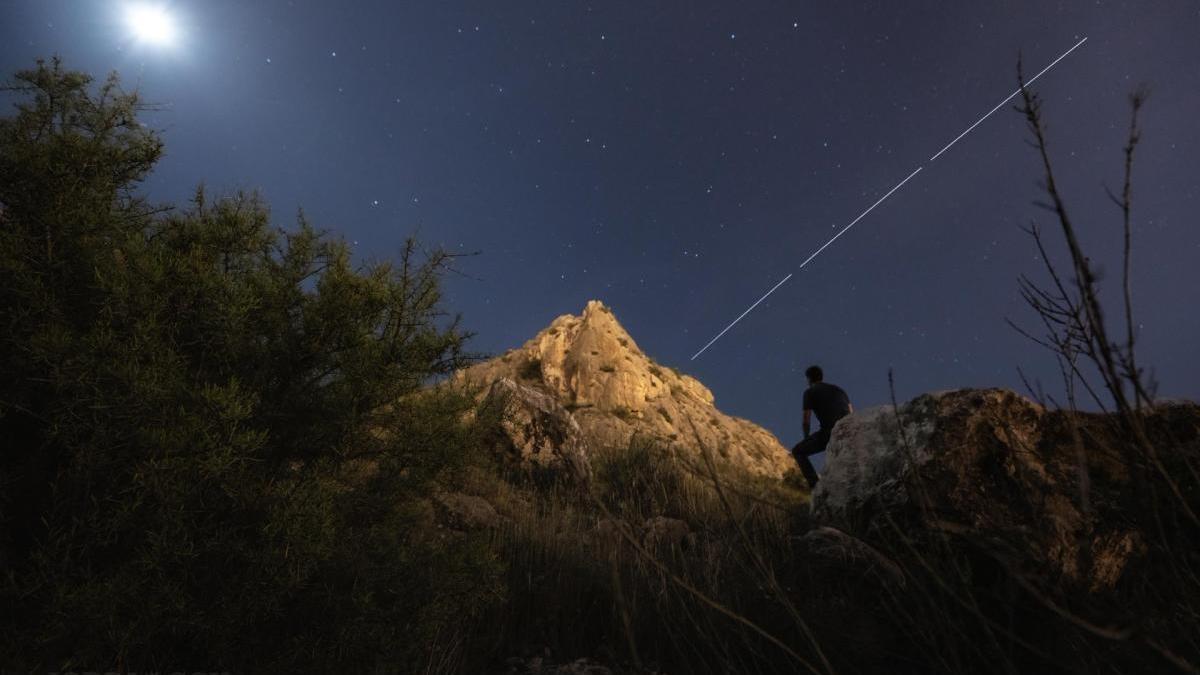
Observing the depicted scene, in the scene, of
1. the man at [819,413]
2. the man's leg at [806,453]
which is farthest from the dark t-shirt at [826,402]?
the man's leg at [806,453]

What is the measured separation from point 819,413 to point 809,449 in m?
0.56

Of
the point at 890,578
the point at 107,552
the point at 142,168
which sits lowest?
the point at 890,578

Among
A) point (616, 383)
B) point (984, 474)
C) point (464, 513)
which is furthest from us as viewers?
point (616, 383)

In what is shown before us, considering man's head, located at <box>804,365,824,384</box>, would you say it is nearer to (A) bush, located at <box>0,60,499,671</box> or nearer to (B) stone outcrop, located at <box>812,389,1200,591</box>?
(B) stone outcrop, located at <box>812,389,1200,591</box>

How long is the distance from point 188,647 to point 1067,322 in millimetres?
4406

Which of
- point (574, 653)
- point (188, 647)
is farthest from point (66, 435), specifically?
point (574, 653)

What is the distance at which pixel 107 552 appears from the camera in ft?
10.6

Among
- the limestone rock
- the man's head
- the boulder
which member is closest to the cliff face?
the limestone rock

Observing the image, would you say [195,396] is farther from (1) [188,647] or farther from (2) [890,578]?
(2) [890,578]

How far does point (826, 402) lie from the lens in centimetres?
852

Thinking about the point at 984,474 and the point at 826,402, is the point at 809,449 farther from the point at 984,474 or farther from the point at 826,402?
the point at 984,474

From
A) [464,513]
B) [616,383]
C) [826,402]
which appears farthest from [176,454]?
[616,383]

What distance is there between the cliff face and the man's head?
35.3 feet

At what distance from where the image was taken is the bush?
10.2 feet
